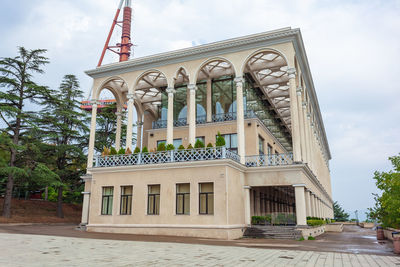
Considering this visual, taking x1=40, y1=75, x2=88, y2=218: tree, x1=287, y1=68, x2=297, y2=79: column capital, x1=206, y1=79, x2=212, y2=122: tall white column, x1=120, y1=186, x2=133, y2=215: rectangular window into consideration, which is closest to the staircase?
x1=120, y1=186, x2=133, y2=215: rectangular window

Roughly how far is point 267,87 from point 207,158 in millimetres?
13772

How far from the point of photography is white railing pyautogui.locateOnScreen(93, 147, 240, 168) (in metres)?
18.8

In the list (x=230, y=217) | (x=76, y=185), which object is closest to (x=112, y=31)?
(x=76, y=185)

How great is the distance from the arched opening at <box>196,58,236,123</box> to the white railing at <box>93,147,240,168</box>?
6.69 meters

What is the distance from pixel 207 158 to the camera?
18844mm

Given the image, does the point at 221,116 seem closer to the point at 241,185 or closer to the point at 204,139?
the point at 204,139

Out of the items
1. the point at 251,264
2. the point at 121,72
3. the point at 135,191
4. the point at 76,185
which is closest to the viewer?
the point at 251,264

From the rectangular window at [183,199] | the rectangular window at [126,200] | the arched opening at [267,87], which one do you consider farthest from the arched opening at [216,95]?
the rectangular window at [126,200]

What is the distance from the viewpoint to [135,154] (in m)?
20.8

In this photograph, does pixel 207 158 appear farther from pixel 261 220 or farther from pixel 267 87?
pixel 267 87

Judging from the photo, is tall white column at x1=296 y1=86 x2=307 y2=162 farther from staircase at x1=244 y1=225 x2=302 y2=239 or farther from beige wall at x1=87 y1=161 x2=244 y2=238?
staircase at x1=244 y1=225 x2=302 y2=239

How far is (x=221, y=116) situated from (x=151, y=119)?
926 cm


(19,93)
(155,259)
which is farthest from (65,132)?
(155,259)

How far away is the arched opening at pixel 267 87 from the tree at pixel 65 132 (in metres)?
19.0
